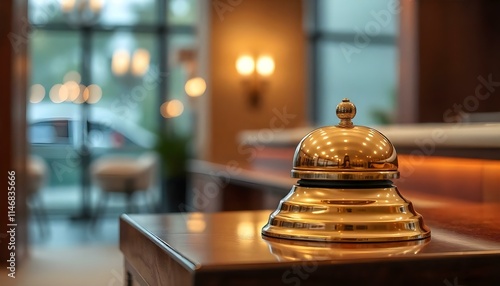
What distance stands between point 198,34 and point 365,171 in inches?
343

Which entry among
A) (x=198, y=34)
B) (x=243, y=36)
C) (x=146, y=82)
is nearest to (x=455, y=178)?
(x=243, y=36)

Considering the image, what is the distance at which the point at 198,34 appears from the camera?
32.2ft

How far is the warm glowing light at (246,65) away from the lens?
29.6 feet

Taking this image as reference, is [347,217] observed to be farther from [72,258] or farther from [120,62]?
[120,62]

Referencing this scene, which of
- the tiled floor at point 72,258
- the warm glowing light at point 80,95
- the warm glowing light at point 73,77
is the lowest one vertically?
the tiled floor at point 72,258

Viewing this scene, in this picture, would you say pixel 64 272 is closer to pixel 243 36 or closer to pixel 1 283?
pixel 1 283

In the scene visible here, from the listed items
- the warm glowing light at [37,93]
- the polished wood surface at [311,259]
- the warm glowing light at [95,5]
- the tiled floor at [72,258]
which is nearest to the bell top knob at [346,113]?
the polished wood surface at [311,259]

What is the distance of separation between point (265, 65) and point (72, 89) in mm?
3755

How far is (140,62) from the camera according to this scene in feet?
37.7

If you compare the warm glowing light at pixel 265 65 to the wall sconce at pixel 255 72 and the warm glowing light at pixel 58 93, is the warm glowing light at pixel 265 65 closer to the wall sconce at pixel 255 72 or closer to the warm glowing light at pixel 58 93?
the wall sconce at pixel 255 72

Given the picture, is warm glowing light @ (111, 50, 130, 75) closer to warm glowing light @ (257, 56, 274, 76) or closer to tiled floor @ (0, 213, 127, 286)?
tiled floor @ (0, 213, 127, 286)

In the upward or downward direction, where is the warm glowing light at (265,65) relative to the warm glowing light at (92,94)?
upward

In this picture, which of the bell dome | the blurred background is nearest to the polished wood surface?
the bell dome

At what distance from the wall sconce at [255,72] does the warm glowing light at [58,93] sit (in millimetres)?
3545
